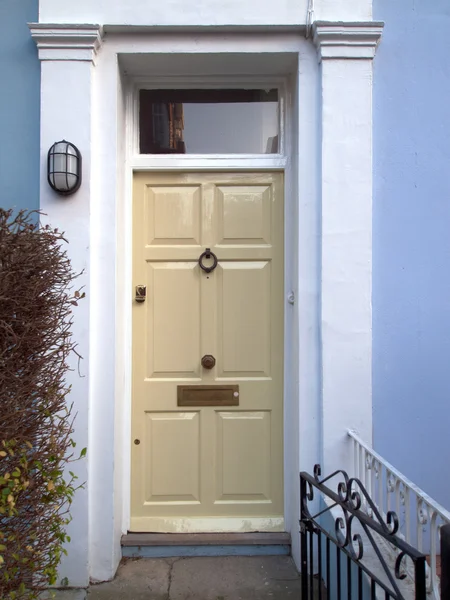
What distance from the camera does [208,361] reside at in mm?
3336

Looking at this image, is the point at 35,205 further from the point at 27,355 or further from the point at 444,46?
the point at 444,46

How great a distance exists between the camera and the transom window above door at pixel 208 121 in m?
3.46

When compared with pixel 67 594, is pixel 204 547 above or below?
above

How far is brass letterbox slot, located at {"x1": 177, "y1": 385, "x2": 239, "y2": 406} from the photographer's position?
3.36 m

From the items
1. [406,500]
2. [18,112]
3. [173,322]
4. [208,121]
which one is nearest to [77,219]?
[18,112]

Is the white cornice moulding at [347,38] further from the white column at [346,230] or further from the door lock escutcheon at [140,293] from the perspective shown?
the door lock escutcheon at [140,293]

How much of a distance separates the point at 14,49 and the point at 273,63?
1580 millimetres

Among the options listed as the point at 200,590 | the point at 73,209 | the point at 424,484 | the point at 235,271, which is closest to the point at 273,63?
the point at 235,271

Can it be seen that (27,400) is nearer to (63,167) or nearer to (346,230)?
(63,167)

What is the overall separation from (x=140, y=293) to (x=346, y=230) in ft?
4.46

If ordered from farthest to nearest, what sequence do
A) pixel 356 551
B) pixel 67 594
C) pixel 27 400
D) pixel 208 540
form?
pixel 208 540 → pixel 67 594 → pixel 356 551 → pixel 27 400

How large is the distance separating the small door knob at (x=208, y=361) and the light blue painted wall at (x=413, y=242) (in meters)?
1.01

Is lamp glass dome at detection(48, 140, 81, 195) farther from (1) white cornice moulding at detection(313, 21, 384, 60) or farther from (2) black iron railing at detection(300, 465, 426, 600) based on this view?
(2) black iron railing at detection(300, 465, 426, 600)

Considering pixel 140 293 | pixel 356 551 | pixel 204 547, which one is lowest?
pixel 204 547
